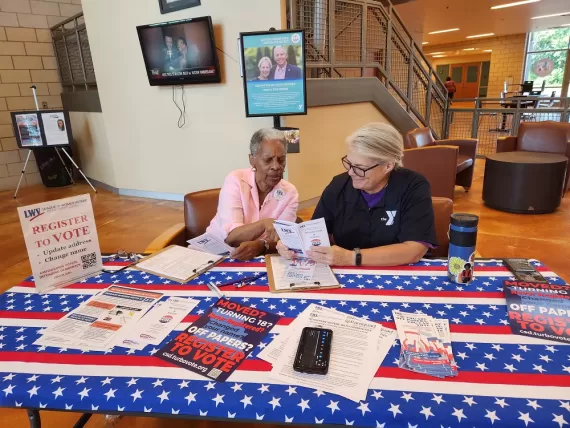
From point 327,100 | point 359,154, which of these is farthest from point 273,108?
point 359,154

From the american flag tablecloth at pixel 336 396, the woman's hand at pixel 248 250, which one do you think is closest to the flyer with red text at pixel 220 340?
the american flag tablecloth at pixel 336 396

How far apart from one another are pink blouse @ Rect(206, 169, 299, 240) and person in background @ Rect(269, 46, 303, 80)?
1.57 meters

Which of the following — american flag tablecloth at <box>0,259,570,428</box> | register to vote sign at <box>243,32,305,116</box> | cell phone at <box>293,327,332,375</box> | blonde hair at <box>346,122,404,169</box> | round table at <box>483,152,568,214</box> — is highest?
register to vote sign at <box>243,32,305,116</box>

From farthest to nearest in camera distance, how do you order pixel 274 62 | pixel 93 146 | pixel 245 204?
pixel 93 146, pixel 274 62, pixel 245 204

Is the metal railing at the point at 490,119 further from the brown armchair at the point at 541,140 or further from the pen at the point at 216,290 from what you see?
the pen at the point at 216,290

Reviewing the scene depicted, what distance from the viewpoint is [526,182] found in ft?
13.7

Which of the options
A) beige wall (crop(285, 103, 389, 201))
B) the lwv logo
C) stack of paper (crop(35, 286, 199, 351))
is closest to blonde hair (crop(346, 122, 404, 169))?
stack of paper (crop(35, 286, 199, 351))

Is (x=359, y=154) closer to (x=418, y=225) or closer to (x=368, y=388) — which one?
(x=418, y=225)

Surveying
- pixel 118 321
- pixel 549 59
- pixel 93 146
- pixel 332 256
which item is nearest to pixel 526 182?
pixel 332 256

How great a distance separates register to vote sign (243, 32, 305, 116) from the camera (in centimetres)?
323

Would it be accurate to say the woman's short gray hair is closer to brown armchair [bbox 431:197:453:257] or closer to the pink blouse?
the pink blouse

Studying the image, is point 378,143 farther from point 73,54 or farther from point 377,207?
point 73,54

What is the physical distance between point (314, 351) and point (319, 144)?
3761 mm

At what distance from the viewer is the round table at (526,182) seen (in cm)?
413
